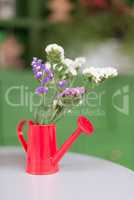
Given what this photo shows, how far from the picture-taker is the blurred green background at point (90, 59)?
6.42 ft

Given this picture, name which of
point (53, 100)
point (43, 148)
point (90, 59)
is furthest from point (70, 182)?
point (90, 59)

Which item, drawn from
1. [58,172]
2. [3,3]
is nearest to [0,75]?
[58,172]

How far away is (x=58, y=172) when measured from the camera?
1416mm

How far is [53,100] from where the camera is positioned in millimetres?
1387

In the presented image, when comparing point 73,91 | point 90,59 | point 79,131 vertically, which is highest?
point 90,59

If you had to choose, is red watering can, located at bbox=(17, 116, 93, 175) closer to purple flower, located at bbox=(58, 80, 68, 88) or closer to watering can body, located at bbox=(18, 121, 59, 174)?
watering can body, located at bbox=(18, 121, 59, 174)

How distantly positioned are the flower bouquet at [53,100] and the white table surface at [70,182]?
5 cm

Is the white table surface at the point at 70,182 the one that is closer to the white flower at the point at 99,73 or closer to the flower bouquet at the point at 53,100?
the flower bouquet at the point at 53,100

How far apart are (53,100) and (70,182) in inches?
9.3

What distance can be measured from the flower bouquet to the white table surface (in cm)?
5

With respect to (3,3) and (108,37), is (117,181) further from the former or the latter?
(3,3)

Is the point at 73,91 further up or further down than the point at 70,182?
further up

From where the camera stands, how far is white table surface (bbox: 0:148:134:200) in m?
1.21

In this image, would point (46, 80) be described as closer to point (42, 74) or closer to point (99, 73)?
point (42, 74)
